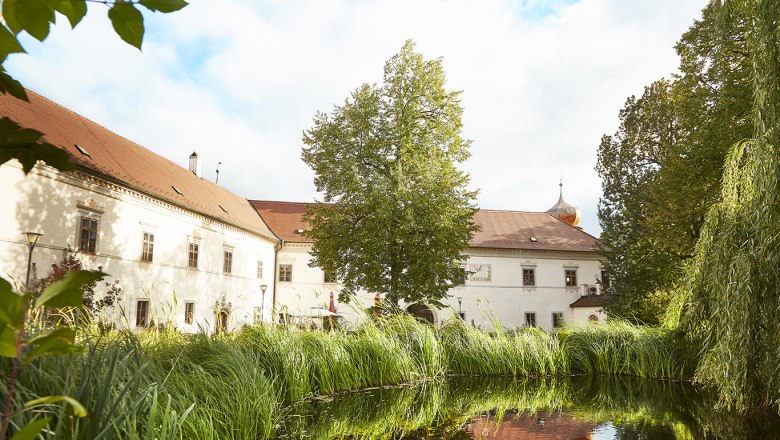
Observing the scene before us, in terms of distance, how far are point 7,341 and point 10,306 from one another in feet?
0.15

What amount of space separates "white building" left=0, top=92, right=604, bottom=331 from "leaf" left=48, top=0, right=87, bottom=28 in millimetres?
5726

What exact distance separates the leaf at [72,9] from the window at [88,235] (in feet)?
63.4

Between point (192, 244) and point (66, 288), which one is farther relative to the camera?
point (192, 244)

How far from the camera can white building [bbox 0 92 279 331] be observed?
16078 millimetres

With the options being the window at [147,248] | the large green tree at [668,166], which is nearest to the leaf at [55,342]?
the large green tree at [668,166]

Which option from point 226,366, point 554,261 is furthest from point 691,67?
point 226,366

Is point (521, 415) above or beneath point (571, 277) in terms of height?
beneath

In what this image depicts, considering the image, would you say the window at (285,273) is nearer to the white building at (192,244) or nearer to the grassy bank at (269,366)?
the white building at (192,244)

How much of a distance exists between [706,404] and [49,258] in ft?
56.6

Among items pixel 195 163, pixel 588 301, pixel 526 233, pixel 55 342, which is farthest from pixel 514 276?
pixel 55 342

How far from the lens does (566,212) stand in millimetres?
45469

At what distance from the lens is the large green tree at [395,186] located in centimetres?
2008

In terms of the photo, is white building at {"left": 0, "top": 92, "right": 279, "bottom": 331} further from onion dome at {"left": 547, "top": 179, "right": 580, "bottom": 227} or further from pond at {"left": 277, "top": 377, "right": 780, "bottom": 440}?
onion dome at {"left": 547, "top": 179, "right": 580, "bottom": 227}

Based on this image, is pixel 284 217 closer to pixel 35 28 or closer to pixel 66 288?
pixel 35 28
